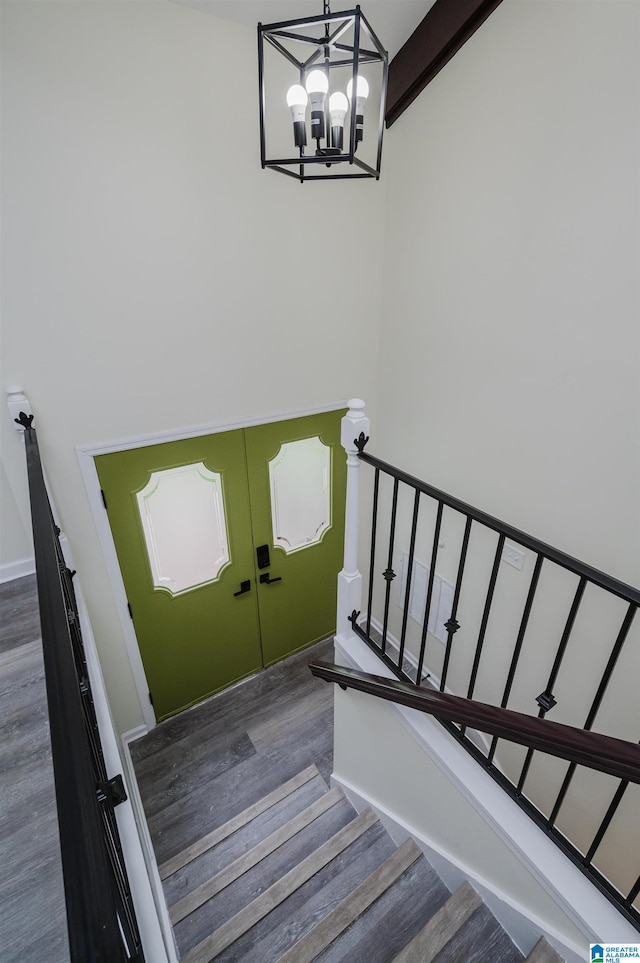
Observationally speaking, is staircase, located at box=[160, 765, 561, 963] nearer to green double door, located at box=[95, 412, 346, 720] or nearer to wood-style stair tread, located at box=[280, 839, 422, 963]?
wood-style stair tread, located at box=[280, 839, 422, 963]

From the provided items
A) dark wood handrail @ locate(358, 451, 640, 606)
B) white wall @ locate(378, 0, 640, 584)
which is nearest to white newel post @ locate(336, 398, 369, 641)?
dark wood handrail @ locate(358, 451, 640, 606)

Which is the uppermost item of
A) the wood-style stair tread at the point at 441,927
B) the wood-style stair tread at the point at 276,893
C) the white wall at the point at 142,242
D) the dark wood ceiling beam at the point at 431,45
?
the dark wood ceiling beam at the point at 431,45

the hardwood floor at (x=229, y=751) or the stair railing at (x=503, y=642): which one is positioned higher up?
the stair railing at (x=503, y=642)

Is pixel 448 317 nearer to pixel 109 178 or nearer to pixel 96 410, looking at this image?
pixel 109 178

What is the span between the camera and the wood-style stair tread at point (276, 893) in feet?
6.00

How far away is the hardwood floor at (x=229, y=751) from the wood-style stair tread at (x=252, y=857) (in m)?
0.35

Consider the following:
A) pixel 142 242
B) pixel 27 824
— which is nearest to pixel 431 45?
pixel 142 242

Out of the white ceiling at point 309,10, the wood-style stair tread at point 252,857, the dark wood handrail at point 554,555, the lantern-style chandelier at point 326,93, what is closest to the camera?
the dark wood handrail at point 554,555

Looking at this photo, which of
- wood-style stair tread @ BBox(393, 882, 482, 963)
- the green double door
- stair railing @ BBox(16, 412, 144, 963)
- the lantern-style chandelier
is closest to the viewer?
stair railing @ BBox(16, 412, 144, 963)

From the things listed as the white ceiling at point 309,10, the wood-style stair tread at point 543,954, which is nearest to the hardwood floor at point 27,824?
the wood-style stair tread at point 543,954

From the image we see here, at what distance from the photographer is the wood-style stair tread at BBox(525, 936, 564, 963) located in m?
1.35

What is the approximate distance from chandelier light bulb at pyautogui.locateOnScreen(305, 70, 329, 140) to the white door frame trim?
1683 mm

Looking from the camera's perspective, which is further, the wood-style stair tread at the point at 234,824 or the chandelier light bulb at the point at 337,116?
the wood-style stair tread at the point at 234,824

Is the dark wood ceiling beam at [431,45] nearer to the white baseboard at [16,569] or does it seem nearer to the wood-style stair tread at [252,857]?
the white baseboard at [16,569]
